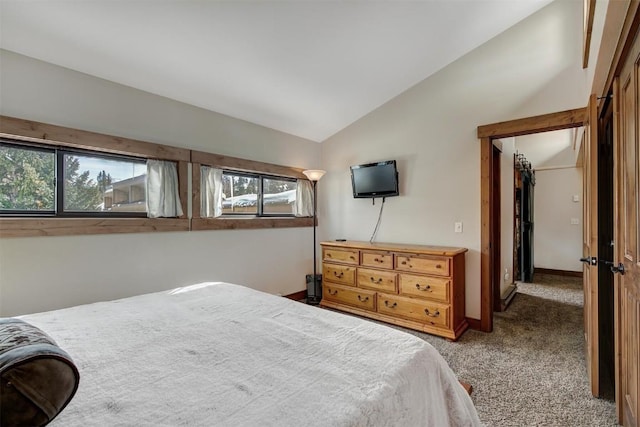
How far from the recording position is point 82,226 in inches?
A: 92.5

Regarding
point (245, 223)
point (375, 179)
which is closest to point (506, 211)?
point (375, 179)

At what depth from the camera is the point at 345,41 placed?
270 centimetres

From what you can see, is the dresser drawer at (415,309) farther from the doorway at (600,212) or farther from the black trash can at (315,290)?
the black trash can at (315,290)

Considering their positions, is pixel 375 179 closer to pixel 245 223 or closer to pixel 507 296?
pixel 245 223

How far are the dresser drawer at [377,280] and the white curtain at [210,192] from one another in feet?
5.91

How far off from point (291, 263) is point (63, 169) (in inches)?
102

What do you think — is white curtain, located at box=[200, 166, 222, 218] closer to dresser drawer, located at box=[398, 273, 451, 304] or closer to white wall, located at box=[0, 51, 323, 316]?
white wall, located at box=[0, 51, 323, 316]

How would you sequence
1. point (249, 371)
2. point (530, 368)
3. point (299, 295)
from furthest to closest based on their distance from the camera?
1. point (299, 295)
2. point (530, 368)
3. point (249, 371)

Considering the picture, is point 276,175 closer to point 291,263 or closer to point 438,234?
point 291,263

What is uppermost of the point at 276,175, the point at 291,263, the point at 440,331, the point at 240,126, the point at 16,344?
the point at 240,126

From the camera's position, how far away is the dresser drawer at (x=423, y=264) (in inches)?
113

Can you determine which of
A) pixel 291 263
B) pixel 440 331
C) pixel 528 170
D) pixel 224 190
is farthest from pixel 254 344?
pixel 528 170

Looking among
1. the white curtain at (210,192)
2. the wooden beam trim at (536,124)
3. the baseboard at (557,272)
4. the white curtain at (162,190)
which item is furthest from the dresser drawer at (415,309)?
the baseboard at (557,272)

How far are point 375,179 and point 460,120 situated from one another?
1156mm
